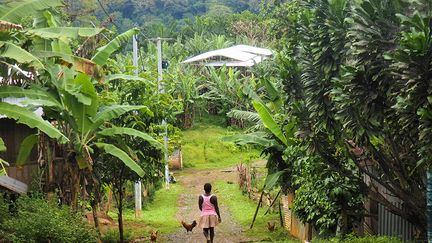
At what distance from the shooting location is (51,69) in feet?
33.7

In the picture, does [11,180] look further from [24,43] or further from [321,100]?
[321,100]

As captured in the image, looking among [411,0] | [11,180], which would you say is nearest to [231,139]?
[11,180]

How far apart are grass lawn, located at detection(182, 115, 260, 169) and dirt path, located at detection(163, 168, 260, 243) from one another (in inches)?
58.0

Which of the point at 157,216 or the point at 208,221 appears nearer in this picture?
the point at 208,221

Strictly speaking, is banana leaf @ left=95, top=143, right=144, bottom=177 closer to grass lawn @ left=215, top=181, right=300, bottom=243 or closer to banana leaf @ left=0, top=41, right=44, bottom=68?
banana leaf @ left=0, top=41, right=44, bottom=68

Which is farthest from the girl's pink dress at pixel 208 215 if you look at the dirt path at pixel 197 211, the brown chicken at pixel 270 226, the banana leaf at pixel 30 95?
the brown chicken at pixel 270 226

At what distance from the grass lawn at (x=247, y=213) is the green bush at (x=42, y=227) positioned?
16.8 feet

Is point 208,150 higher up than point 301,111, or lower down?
lower down

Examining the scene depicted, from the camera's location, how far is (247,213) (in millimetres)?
17094

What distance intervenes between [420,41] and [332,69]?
2.43 m

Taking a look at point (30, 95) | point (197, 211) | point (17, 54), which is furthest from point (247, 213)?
point (17, 54)

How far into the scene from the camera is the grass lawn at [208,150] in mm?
27453

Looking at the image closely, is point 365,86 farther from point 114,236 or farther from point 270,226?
point 270,226

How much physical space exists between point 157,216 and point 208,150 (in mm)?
11784
